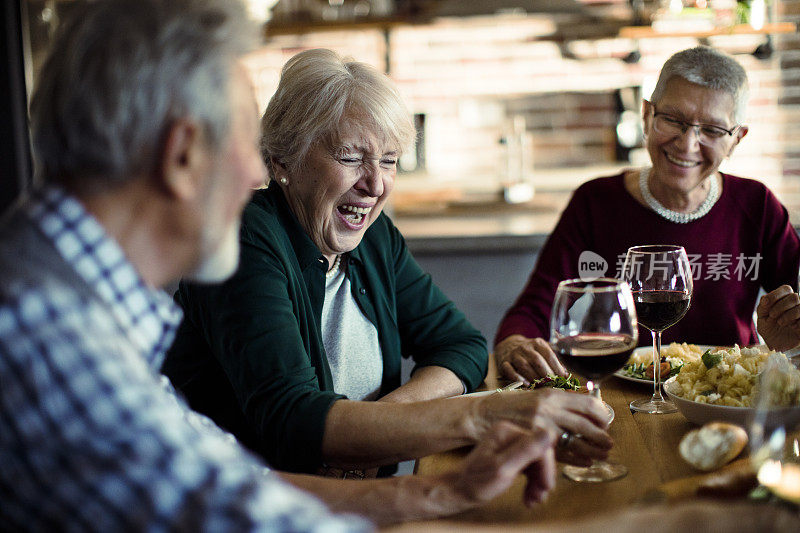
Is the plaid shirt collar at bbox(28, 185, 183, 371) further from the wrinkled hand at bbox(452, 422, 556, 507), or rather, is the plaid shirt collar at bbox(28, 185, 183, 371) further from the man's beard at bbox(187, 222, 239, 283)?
the wrinkled hand at bbox(452, 422, 556, 507)

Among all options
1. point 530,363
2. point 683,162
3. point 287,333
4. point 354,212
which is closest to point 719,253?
point 683,162

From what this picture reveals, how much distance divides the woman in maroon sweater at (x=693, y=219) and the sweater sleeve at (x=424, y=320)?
15cm

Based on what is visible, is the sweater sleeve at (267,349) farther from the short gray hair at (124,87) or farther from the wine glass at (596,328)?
the short gray hair at (124,87)

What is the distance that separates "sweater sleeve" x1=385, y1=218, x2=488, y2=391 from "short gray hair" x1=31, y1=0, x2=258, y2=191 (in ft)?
3.19

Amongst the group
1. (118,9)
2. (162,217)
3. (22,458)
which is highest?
(118,9)

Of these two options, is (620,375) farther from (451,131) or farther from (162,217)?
(451,131)

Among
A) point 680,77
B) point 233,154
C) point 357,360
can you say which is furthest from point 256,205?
point 680,77

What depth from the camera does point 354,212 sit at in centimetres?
166

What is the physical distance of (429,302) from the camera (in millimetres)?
1850

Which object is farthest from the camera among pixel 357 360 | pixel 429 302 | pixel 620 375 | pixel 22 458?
pixel 429 302

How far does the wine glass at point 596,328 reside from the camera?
3.53 feet

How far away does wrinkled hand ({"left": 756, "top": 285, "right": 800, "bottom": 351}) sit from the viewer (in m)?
1.59

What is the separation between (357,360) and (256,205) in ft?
1.29

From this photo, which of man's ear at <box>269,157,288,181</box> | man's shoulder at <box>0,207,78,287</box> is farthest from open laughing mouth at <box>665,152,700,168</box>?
man's shoulder at <box>0,207,78,287</box>
